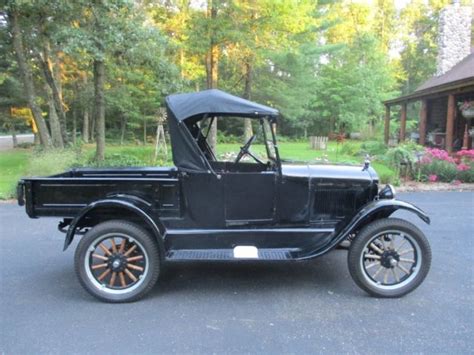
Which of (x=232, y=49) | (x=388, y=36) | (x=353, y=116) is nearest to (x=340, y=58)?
(x=353, y=116)

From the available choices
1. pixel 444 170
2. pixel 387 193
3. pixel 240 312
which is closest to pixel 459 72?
pixel 444 170

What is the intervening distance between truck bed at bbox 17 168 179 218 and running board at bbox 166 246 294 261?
0.44 meters

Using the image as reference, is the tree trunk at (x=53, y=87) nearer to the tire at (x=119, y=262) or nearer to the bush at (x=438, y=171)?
the bush at (x=438, y=171)

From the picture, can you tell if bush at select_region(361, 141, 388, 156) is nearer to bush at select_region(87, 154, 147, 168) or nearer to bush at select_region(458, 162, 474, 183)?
bush at select_region(458, 162, 474, 183)

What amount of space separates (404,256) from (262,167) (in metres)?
1.72

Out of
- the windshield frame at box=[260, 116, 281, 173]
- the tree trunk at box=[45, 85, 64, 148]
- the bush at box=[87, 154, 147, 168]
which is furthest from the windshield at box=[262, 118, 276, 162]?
the tree trunk at box=[45, 85, 64, 148]

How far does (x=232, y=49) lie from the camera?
17000mm

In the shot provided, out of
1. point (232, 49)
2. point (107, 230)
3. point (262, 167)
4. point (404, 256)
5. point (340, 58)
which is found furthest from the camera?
point (340, 58)

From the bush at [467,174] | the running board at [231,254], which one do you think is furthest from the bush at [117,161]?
the bush at [467,174]

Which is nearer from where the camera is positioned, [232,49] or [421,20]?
[232,49]

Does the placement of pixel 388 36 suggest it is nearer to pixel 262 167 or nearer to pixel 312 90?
pixel 312 90

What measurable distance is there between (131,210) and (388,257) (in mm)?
2439

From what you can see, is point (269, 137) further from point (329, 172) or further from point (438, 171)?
point (438, 171)

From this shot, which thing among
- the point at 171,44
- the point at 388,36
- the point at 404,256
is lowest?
the point at 404,256
